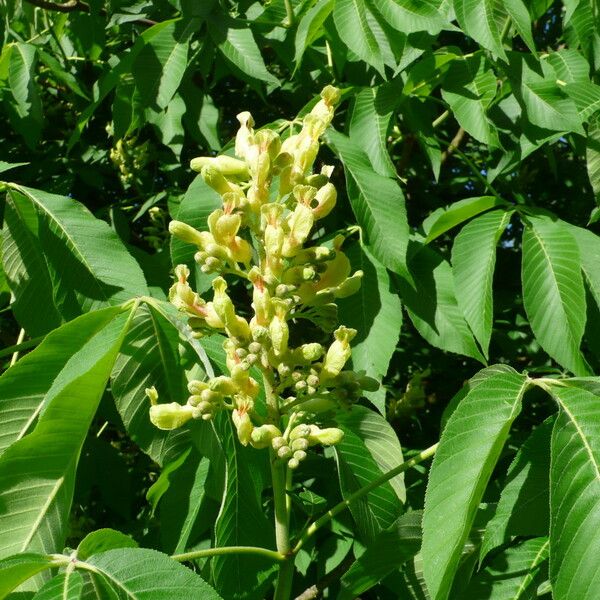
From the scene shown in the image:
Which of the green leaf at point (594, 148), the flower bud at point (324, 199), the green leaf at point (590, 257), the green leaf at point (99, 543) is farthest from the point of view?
the green leaf at point (594, 148)

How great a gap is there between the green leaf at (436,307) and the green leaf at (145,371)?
2.09 ft

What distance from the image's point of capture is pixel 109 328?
131 centimetres

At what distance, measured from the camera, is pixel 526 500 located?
1260 mm

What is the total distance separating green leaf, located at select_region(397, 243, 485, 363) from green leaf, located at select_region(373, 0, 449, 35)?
1.67 feet

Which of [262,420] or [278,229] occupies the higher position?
[278,229]


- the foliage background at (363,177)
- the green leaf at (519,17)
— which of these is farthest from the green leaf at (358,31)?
the green leaf at (519,17)

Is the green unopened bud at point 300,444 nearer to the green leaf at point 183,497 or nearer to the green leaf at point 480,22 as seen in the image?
the green leaf at point 183,497

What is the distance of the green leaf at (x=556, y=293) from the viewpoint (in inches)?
67.7

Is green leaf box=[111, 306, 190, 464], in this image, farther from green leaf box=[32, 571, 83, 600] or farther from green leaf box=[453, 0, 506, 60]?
green leaf box=[453, 0, 506, 60]

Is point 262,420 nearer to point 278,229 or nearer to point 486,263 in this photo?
point 278,229

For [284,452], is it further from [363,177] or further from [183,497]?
[363,177]

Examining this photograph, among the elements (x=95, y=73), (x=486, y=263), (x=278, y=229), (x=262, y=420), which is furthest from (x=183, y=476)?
(x=95, y=73)

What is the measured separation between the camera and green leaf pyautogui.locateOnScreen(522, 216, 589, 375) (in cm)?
172

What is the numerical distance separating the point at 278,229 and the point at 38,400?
48 centimetres
